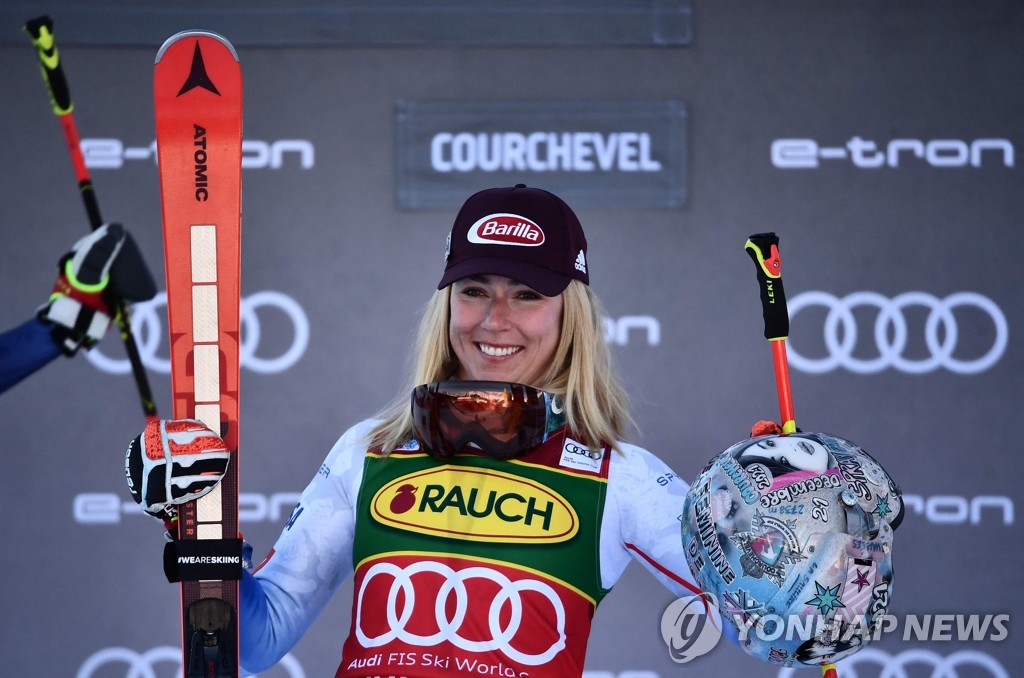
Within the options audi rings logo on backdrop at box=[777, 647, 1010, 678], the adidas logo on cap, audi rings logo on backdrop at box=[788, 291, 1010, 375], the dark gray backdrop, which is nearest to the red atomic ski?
the adidas logo on cap

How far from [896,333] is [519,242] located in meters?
1.85

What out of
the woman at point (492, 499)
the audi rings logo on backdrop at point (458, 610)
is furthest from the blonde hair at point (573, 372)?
the audi rings logo on backdrop at point (458, 610)

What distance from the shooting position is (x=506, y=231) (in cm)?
181

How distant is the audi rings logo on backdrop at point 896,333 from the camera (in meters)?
3.27

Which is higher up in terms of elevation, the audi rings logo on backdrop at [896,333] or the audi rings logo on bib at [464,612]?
the audi rings logo on backdrop at [896,333]

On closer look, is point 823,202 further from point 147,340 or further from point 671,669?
point 147,340

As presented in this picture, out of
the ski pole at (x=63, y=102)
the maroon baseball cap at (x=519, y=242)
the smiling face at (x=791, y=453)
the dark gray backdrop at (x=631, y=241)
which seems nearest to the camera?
the smiling face at (x=791, y=453)

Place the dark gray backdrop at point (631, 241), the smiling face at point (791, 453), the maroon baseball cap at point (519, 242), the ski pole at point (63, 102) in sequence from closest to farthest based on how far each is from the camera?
the smiling face at point (791, 453), the ski pole at point (63, 102), the maroon baseball cap at point (519, 242), the dark gray backdrop at point (631, 241)

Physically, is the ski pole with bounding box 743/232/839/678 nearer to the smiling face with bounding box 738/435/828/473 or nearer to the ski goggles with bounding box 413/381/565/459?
the smiling face with bounding box 738/435/828/473

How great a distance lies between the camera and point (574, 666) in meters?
1.69

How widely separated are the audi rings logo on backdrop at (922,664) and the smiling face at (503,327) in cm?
196

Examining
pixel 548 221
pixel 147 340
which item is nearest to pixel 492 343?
pixel 548 221

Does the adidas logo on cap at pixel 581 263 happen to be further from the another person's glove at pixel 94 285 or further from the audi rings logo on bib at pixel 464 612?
the another person's glove at pixel 94 285

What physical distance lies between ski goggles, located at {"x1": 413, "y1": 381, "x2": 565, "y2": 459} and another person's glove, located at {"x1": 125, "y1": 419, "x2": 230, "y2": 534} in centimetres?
33
